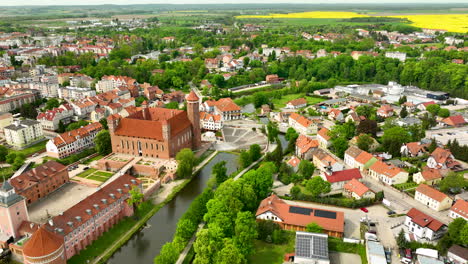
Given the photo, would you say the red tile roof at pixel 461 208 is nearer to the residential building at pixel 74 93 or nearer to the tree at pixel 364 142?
the tree at pixel 364 142

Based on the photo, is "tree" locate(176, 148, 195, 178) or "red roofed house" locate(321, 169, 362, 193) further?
"tree" locate(176, 148, 195, 178)

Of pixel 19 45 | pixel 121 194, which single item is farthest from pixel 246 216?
pixel 19 45

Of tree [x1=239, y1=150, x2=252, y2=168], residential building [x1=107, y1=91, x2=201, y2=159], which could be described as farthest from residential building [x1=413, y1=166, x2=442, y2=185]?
Result: residential building [x1=107, y1=91, x2=201, y2=159]

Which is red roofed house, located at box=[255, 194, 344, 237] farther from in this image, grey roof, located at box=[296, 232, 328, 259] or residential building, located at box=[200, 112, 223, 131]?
residential building, located at box=[200, 112, 223, 131]

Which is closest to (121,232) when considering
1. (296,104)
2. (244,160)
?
(244,160)

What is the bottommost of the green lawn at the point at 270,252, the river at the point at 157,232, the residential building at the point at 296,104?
the river at the point at 157,232

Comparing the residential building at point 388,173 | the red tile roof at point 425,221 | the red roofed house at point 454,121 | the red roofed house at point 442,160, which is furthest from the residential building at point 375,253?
the red roofed house at point 454,121
